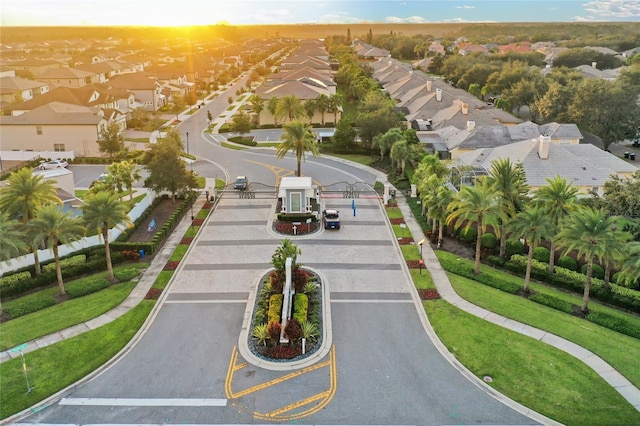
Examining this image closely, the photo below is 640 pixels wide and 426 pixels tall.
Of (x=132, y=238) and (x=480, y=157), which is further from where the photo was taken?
(x=480, y=157)

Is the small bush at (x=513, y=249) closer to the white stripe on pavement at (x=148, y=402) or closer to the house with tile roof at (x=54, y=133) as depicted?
the white stripe on pavement at (x=148, y=402)

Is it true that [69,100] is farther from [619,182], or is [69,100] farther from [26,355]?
[619,182]

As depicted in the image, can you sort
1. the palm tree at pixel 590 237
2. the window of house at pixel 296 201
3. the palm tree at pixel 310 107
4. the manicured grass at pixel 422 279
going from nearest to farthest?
the palm tree at pixel 590 237 < the manicured grass at pixel 422 279 < the window of house at pixel 296 201 < the palm tree at pixel 310 107

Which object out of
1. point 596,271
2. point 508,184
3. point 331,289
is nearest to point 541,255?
point 596,271

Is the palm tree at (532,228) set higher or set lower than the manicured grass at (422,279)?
higher

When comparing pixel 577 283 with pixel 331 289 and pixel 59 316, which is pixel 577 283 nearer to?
pixel 331 289

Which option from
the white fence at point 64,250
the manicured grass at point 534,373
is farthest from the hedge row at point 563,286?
the white fence at point 64,250

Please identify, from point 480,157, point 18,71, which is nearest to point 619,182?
point 480,157
